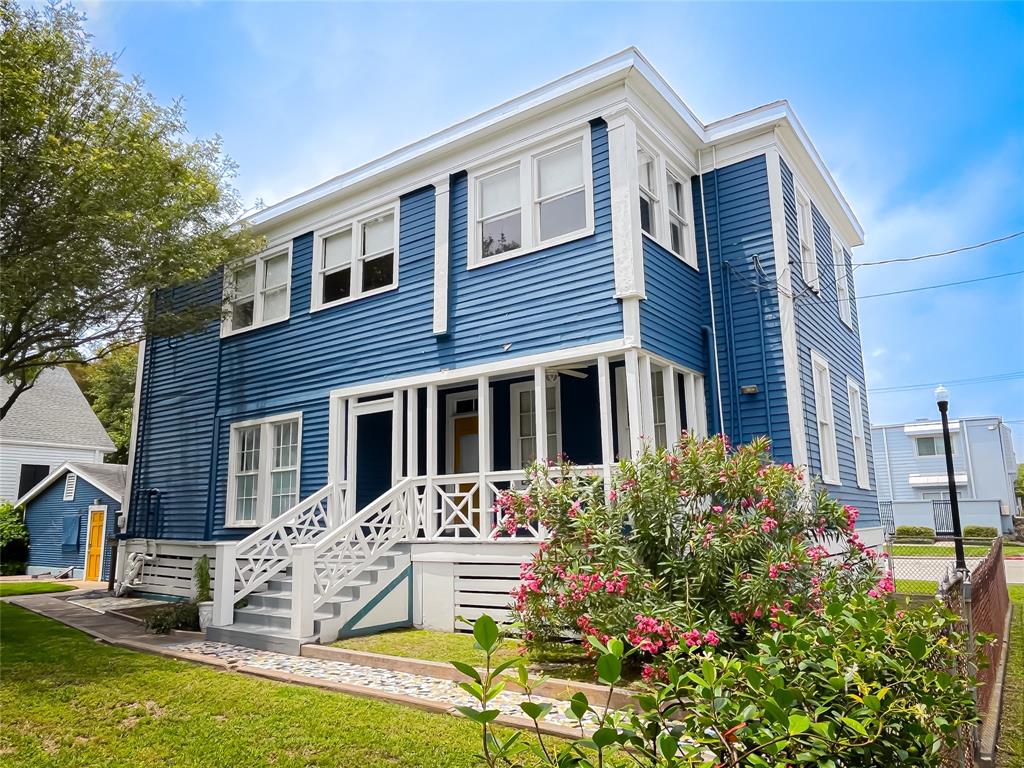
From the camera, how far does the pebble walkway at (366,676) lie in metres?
5.88

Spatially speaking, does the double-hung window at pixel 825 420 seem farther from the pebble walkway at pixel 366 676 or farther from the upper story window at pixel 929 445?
the upper story window at pixel 929 445

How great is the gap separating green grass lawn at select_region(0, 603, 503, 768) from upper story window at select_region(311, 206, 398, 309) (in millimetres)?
6924

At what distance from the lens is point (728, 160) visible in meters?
10.9

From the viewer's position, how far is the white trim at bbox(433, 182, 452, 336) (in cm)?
1084

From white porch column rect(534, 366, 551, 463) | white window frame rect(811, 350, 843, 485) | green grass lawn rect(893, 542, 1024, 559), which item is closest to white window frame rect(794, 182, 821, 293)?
white window frame rect(811, 350, 843, 485)

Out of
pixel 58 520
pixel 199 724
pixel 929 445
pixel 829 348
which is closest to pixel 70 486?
pixel 58 520

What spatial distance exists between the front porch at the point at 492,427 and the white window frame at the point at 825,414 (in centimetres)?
205

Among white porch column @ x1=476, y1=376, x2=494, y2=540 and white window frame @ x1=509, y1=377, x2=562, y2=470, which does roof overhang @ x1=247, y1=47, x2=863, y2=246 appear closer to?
white porch column @ x1=476, y1=376, x2=494, y2=540

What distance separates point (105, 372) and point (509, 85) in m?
31.5

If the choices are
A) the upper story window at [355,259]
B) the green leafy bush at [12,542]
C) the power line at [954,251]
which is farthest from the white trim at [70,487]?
the power line at [954,251]

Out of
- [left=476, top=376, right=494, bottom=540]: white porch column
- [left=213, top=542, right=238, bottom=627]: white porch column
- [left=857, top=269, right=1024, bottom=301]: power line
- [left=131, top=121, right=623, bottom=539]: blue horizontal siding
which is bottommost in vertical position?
[left=213, top=542, right=238, bottom=627]: white porch column

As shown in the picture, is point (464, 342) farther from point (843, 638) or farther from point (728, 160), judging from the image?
point (843, 638)

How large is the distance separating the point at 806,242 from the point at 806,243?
2 centimetres

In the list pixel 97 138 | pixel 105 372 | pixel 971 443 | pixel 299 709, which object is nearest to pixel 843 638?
pixel 299 709
